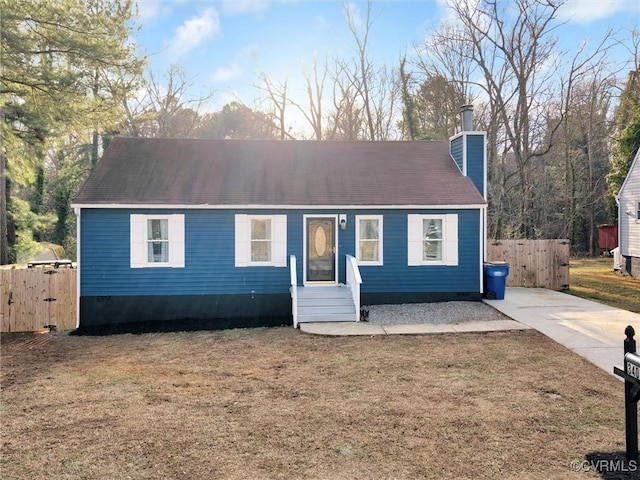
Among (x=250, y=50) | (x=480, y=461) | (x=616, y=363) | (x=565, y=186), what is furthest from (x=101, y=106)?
(x=565, y=186)

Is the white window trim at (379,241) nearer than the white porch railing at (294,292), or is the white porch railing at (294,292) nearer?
the white porch railing at (294,292)

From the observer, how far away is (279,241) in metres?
12.1

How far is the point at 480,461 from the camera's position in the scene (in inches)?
167

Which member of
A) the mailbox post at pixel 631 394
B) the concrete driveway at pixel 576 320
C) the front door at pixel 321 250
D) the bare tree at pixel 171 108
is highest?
the bare tree at pixel 171 108

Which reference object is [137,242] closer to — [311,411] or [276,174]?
[276,174]

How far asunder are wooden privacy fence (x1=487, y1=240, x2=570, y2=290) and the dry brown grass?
24.8 ft

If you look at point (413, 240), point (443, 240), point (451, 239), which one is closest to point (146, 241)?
point (413, 240)

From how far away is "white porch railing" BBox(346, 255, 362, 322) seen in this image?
35.3 ft

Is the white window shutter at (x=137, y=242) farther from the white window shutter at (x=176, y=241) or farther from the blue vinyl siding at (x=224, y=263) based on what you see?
the white window shutter at (x=176, y=241)

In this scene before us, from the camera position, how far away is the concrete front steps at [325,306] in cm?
1088

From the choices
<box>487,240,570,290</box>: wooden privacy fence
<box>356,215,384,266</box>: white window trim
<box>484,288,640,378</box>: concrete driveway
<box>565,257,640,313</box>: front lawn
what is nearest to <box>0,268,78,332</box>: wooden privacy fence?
<box>356,215,384,266</box>: white window trim

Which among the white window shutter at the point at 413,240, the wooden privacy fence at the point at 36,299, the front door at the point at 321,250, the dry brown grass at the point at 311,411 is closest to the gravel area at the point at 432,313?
the white window shutter at the point at 413,240
